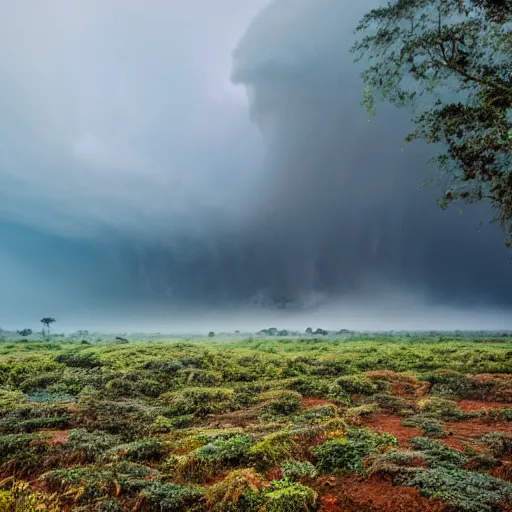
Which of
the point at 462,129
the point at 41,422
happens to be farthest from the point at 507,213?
the point at 41,422

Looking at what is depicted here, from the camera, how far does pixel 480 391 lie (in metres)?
16.9

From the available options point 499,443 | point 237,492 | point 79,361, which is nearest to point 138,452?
point 237,492

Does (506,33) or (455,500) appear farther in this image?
(506,33)

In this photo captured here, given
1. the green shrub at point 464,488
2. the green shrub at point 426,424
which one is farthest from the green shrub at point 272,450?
the green shrub at point 426,424

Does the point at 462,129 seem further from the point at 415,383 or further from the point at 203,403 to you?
the point at 203,403

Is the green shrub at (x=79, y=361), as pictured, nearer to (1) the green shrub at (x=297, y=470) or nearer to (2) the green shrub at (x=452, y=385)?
(1) the green shrub at (x=297, y=470)

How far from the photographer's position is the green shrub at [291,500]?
599 centimetres

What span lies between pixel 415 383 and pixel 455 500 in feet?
46.0

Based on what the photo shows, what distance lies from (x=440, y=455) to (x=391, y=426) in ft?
11.0

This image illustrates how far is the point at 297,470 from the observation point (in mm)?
7398

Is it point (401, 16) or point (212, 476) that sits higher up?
point (401, 16)

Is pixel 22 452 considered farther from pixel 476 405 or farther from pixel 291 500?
pixel 476 405

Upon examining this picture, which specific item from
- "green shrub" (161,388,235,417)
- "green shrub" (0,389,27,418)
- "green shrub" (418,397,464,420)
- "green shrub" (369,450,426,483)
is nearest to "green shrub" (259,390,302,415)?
"green shrub" (161,388,235,417)

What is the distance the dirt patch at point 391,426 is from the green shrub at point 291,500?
4.26 m
